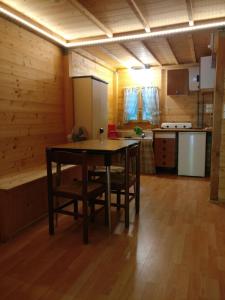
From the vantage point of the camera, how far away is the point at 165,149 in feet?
15.6

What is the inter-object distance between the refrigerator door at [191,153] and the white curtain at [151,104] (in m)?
0.99

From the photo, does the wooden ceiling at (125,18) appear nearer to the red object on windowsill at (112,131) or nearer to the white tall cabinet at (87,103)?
the white tall cabinet at (87,103)

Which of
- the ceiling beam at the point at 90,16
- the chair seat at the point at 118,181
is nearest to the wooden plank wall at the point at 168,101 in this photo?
the ceiling beam at the point at 90,16

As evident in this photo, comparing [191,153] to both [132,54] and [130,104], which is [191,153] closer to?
[130,104]

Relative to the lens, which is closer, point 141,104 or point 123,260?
point 123,260

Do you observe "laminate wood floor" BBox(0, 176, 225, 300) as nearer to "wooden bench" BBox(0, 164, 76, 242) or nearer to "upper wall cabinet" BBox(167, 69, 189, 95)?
"wooden bench" BBox(0, 164, 76, 242)

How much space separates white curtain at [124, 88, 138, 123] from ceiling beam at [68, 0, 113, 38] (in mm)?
2102

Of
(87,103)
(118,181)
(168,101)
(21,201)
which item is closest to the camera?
(21,201)

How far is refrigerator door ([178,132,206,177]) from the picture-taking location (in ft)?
14.7

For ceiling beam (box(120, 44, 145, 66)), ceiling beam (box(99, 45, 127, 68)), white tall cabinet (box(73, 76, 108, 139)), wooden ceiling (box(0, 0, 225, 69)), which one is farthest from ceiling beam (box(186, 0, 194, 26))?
white tall cabinet (box(73, 76, 108, 139))

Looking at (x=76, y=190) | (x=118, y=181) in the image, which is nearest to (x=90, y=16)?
(x=118, y=181)

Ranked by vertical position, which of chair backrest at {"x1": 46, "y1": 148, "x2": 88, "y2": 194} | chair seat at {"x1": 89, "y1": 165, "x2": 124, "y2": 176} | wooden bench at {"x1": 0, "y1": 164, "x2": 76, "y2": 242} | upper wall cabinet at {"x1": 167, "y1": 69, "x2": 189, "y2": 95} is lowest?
wooden bench at {"x1": 0, "y1": 164, "x2": 76, "y2": 242}

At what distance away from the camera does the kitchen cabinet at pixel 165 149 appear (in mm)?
4691

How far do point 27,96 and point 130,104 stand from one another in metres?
2.99
